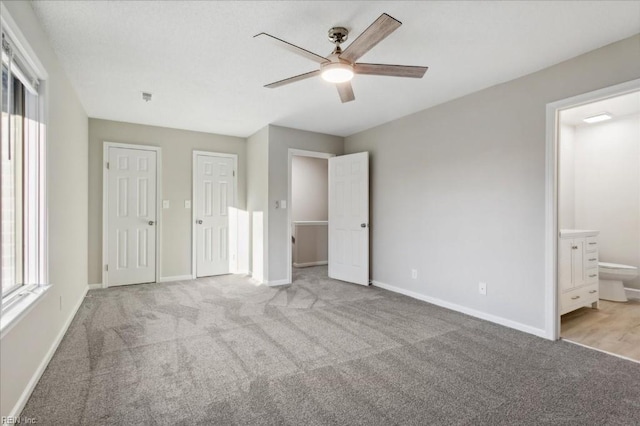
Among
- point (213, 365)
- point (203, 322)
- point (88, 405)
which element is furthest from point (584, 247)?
point (88, 405)

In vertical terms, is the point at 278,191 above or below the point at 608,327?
above

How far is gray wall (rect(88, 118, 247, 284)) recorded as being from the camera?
14.9 ft

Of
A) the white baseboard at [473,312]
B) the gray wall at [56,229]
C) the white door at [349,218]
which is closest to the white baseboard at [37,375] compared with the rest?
the gray wall at [56,229]

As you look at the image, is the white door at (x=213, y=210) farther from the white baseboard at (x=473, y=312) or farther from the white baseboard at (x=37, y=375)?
the white baseboard at (x=473, y=312)

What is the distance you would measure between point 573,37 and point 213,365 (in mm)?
3616

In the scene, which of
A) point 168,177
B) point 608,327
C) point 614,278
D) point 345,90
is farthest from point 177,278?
point 614,278

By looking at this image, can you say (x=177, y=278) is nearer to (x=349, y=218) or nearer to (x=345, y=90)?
(x=349, y=218)

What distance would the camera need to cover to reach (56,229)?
2641 millimetres

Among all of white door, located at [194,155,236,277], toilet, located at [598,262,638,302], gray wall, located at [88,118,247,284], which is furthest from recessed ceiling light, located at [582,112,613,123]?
gray wall, located at [88,118,247,284]

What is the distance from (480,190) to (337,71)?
2099mm

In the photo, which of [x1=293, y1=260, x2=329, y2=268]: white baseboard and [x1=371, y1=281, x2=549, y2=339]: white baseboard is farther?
[x1=293, y1=260, x2=329, y2=268]: white baseboard

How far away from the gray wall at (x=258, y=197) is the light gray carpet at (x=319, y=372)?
→ 1.44 m

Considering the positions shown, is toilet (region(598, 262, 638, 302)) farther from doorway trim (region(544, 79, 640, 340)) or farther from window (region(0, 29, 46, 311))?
window (region(0, 29, 46, 311))

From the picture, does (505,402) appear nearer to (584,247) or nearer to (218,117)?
(584,247)
